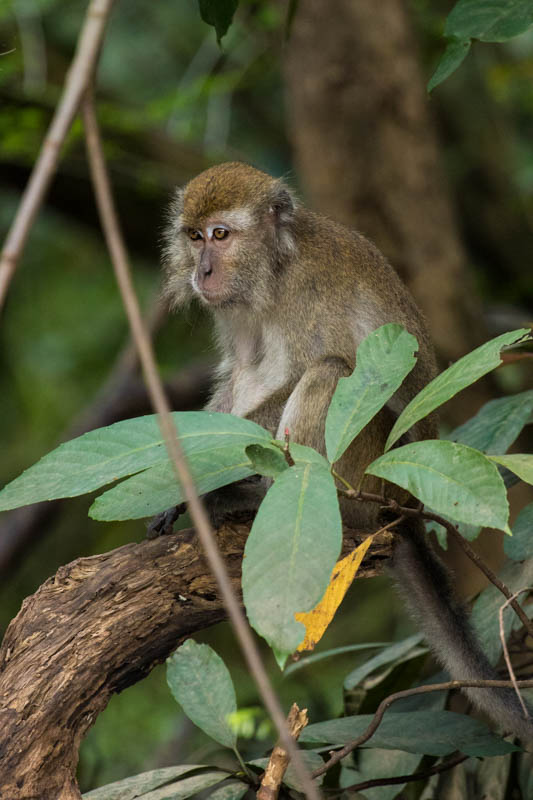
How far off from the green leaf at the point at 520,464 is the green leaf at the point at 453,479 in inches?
6.7

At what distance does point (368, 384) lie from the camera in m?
1.79

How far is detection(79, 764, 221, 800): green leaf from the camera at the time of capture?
2137 millimetres

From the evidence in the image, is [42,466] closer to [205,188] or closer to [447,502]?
[447,502]

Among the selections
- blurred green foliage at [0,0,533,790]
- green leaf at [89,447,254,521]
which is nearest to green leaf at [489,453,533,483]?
green leaf at [89,447,254,521]

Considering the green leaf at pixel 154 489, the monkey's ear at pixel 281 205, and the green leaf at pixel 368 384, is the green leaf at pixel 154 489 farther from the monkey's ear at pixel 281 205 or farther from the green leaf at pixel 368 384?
the monkey's ear at pixel 281 205

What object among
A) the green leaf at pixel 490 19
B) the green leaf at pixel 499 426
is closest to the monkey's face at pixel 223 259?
the green leaf at pixel 499 426

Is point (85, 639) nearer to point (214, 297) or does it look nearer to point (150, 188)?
point (214, 297)

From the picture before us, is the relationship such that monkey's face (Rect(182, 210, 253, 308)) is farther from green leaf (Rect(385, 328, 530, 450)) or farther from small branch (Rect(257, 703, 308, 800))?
small branch (Rect(257, 703, 308, 800))

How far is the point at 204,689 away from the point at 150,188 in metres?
4.46

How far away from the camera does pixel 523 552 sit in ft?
6.98

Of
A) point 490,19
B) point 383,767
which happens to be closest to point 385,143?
point 490,19

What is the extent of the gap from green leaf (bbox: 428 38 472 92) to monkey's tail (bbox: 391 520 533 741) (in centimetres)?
110

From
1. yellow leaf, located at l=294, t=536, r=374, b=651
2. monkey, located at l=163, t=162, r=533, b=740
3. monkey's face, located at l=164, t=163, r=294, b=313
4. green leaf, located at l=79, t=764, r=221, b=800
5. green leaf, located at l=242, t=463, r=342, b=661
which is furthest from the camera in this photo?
monkey's face, located at l=164, t=163, r=294, b=313

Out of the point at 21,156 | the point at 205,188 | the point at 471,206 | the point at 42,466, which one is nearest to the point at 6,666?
the point at 42,466
